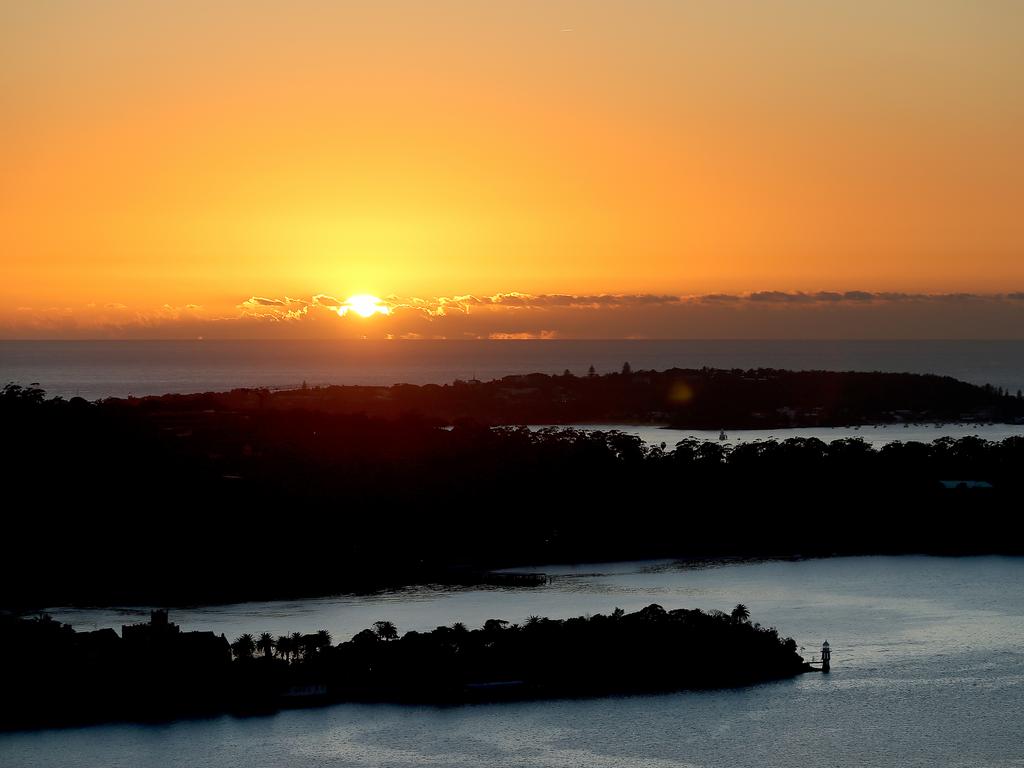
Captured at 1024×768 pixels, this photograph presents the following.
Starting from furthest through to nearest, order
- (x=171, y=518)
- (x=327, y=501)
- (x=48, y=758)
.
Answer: (x=327, y=501), (x=171, y=518), (x=48, y=758)

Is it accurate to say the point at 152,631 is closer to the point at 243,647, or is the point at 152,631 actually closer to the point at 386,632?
the point at 243,647

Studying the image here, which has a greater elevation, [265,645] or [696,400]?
[696,400]

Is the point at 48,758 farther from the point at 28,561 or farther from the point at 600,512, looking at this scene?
the point at 600,512

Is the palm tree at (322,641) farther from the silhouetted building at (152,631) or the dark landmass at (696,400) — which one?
the dark landmass at (696,400)

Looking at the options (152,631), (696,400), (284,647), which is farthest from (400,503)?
(696,400)

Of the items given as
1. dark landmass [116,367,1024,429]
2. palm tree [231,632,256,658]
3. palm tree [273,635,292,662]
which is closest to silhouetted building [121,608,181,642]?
palm tree [231,632,256,658]

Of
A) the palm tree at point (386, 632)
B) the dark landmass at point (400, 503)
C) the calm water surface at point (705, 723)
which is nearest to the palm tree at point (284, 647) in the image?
the palm tree at point (386, 632)

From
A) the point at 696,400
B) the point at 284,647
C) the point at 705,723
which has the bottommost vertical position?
the point at 705,723

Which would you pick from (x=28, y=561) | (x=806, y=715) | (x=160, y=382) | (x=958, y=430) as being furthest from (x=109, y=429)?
(x=160, y=382)
